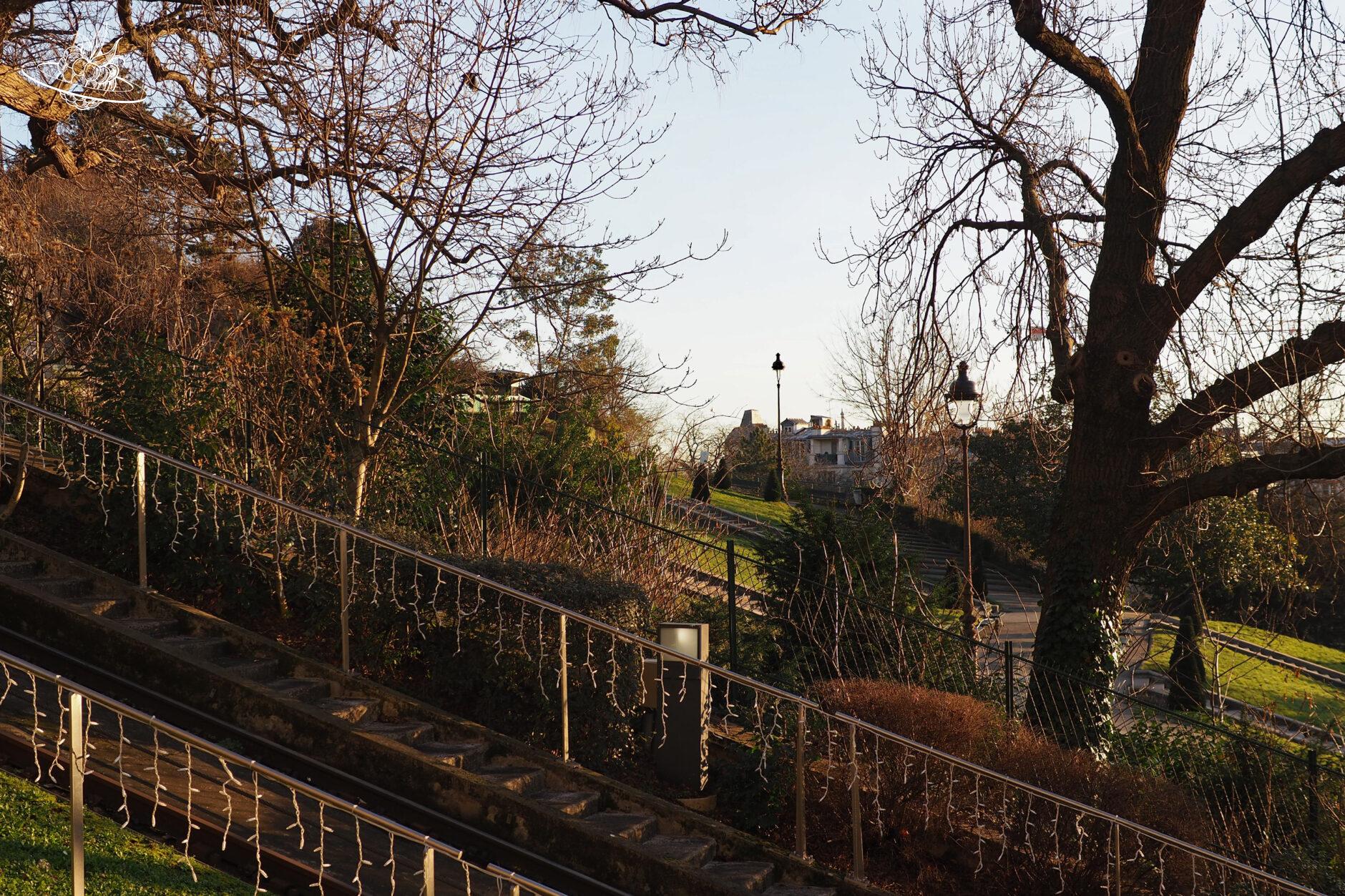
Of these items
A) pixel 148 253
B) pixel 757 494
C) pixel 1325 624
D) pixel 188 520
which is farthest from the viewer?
pixel 757 494

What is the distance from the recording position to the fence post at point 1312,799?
8703 mm

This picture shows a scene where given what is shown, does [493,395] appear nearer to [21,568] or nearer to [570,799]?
[21,568]

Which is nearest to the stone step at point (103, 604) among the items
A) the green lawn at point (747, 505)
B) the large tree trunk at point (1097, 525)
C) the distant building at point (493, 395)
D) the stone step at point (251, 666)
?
the stone step at point (251, 666)

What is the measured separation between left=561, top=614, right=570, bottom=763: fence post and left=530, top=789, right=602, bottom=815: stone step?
24 cm

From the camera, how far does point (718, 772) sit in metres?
7.77

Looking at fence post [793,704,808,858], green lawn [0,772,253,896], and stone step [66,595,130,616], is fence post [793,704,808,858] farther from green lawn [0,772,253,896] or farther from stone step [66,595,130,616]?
stone step [66,595,130,616]

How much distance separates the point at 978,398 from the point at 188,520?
8.07m

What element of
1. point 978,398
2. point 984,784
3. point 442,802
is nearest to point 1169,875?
point 984,784

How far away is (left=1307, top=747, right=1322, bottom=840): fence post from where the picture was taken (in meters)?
8.70

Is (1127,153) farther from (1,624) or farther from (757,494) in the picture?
(757,494)

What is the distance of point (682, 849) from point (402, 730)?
6.35 ft

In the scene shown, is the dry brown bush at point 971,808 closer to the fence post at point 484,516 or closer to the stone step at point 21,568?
the fence post at point 484,516

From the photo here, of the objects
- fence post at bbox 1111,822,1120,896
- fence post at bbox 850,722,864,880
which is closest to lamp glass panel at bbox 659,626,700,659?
fence post at bbox 850,722,864,880

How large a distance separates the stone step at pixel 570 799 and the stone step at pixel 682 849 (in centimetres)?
43
